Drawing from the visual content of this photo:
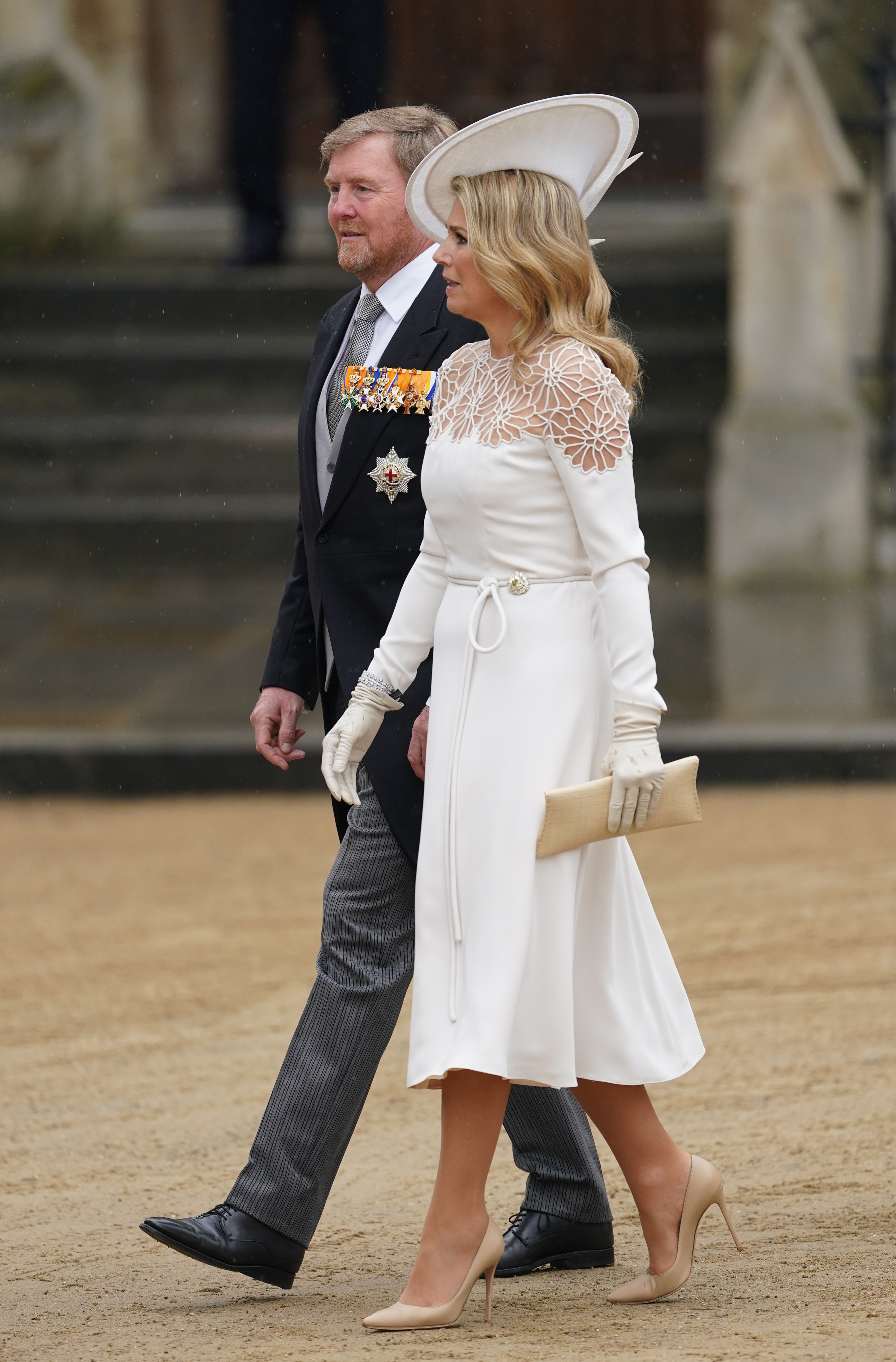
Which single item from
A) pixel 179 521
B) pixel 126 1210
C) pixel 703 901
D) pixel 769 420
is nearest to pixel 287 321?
pixel 179 521

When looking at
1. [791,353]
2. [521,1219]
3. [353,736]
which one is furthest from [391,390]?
[791,353]

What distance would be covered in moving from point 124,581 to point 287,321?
2340 millimetres

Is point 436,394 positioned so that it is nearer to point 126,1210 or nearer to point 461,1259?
point 461,1259

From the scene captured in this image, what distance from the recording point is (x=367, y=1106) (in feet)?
14.1

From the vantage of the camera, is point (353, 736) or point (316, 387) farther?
point (316, 387)

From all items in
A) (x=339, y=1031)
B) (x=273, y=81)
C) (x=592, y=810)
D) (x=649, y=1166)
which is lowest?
(x=649, y=1166)

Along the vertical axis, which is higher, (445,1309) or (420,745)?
(420,745)

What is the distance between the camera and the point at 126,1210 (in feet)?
12.2

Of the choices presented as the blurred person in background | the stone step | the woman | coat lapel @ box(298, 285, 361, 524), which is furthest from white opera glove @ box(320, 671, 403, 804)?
the blurred person in background

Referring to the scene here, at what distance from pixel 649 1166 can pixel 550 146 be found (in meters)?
1.45

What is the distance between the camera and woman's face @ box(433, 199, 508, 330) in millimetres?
2965

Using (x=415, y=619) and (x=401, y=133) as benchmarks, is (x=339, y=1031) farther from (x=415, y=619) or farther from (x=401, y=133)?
(x=401, y=133)

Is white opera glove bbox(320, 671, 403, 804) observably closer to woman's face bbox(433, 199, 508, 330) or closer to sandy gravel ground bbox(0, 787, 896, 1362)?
woman's face bbox(433, 199, 508, 330)

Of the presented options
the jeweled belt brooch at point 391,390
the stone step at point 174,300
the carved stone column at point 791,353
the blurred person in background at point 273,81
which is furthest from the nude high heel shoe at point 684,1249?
the blurred person in background at point 273,81
